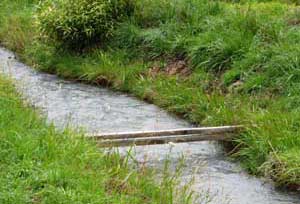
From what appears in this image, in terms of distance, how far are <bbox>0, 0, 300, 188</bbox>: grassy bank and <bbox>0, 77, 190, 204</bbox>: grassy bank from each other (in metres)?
1.69

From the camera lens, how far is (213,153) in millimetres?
7934

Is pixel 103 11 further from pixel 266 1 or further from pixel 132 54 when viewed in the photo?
pixel 266 1

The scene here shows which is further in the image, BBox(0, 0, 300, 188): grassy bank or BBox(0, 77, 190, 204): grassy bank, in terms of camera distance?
BBox(0, 0, 300, 188): grassy bank

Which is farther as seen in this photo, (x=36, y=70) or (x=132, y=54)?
(x=36, y=70)

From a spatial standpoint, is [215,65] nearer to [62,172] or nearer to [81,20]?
[81,20]

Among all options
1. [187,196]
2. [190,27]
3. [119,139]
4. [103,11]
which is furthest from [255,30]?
[187,196]

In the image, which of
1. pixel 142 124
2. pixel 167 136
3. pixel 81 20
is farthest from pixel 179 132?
pixel 81 20

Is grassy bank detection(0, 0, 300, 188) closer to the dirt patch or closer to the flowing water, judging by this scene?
the dirt patch

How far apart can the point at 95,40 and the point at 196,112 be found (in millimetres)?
3971

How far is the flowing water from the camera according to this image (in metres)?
6.75

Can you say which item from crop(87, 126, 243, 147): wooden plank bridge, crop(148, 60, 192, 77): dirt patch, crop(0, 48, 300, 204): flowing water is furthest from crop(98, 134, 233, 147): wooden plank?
crop(148, 60, 192, 77): dirt patch

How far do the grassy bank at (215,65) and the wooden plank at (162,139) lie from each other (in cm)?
24

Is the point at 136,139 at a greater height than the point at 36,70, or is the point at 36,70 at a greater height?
the point at 136,139

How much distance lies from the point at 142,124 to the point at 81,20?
3930 millimetres
